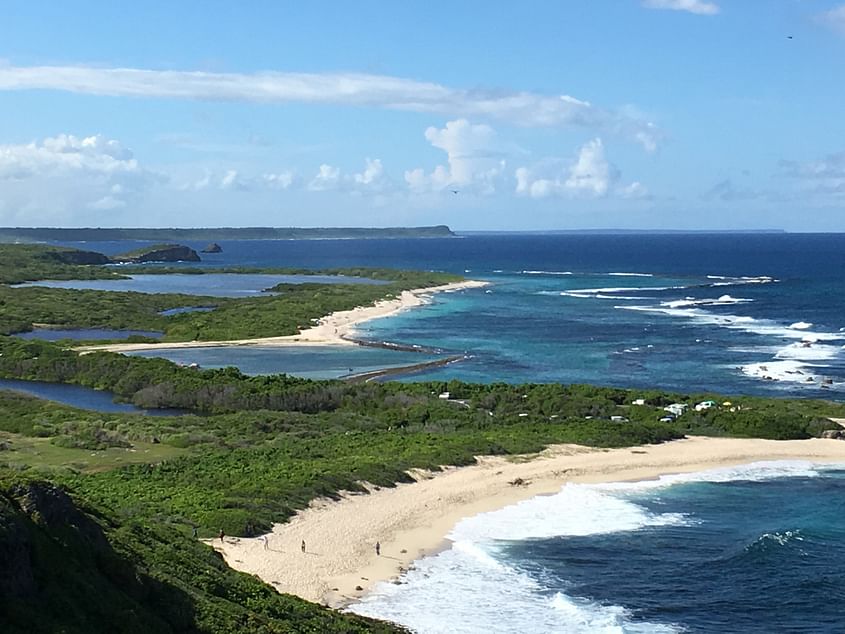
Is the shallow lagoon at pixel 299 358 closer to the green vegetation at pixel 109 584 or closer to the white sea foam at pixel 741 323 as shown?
the white sea foam at pixel 741 323

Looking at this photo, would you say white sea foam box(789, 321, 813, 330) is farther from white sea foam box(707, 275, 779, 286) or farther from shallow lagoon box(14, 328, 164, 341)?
shallow lagoon box(14, 328, 164, 341)

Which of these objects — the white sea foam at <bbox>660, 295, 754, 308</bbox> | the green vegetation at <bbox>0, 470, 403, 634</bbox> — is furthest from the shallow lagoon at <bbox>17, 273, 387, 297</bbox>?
the green vegetation at <bbox>0, 470, 403, 634</bbox>

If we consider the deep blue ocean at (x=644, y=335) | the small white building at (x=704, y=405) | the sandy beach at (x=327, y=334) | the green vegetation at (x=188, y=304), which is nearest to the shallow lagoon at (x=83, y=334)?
the green vegetation at (x=188, y=304)

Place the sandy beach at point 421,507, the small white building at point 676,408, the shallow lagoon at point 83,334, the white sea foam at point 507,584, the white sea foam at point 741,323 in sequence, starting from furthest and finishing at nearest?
1. the shallow lagoon at point 83,334
2. the white sea foam at point 741,323
3. the small white building at point 676,408
4. the sandy beach at point 421,507
5. the white sea foam at point 507,584

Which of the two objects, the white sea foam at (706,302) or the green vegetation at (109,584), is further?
the white sea foam at (706,302)

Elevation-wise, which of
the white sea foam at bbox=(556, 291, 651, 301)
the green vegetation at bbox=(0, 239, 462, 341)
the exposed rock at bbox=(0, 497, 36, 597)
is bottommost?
the green vegetation at bbox=(0, 239, 462, 341)

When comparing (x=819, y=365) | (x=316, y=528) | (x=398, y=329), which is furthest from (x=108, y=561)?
(x=398, y=329)

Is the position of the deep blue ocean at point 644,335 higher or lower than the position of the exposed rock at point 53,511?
lower
